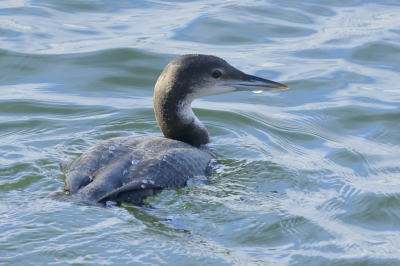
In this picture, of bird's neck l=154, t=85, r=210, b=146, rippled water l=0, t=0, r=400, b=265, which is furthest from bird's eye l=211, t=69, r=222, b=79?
rippled water l=0, t=0, r=400, b=265

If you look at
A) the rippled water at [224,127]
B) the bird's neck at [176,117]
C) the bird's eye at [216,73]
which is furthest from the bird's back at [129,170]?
the bird's eye at [216,73]

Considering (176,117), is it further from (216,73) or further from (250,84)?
(250,84)

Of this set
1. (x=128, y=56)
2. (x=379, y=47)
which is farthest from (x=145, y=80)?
(x=379, y=47)

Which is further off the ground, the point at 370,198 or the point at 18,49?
the point at 18,49

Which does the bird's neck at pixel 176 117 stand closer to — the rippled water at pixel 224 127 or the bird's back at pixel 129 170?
the rippled water at pixel 224 127

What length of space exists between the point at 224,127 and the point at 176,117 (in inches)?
38.3

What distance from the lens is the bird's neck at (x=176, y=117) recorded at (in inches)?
255

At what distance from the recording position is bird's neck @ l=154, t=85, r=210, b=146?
6.46 meters

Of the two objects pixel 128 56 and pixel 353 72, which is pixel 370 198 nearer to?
pixel 353 72

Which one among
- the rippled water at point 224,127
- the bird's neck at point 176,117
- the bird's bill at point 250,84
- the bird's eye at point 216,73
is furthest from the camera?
the bird's bill at point 250,84

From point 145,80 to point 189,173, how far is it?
306 centimetres

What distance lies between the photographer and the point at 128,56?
9031 mm

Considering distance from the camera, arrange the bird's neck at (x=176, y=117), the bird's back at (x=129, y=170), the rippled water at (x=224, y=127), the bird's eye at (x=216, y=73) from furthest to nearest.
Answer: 1. the bird's eye at (x=216, y=73)
2. the bird's neck at (x=176, y=117)
3. the bird's back at (x=129, y=170)
4. the rippled water at (x=224, y=127)

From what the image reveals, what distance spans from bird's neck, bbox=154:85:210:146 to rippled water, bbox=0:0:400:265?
0.33 metres
